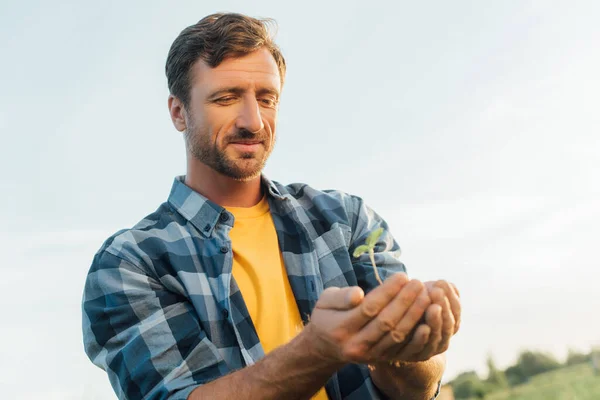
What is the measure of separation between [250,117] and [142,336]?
4.44ft

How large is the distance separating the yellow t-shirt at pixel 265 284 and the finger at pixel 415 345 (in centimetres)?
83

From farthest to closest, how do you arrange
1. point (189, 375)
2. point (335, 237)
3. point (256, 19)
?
point (256, 19)
point (335, 237)
point (189, 375)

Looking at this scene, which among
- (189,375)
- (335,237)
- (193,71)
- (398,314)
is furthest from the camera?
(193,71)

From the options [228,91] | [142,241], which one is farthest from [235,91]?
[142,241]

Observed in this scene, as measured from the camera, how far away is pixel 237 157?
374cm

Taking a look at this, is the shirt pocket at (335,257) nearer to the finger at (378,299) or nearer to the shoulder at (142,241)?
the shoulder at (142,241)

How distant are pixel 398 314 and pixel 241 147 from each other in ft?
5.90

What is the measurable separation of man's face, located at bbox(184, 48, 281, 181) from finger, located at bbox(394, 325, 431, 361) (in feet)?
5.46

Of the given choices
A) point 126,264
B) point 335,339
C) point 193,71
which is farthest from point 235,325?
point 193,71

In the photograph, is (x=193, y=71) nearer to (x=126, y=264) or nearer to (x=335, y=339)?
(x=126, y=264)

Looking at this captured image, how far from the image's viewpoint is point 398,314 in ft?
7.27

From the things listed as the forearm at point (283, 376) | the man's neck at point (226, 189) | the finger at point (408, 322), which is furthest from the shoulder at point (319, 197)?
the finger at point (408, 322)

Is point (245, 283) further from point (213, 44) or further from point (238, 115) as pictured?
point (213, 44)

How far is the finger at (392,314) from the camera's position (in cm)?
221
